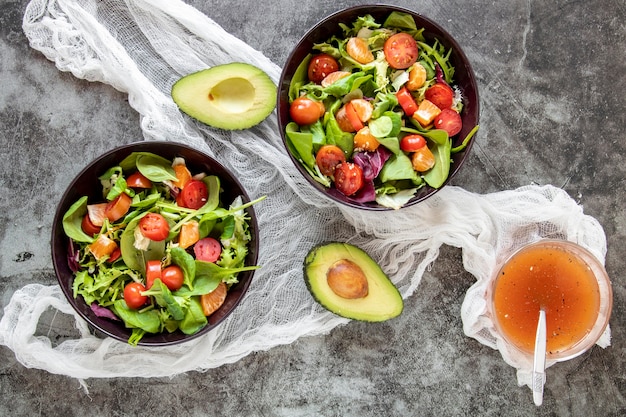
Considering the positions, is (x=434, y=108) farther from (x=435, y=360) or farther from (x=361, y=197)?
(x=435, y=360)

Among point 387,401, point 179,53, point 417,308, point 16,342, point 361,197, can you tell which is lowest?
point 387,401

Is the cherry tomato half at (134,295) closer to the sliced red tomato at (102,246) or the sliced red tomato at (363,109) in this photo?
the sliced red tomato at (102,246)

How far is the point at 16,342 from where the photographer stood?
2051mm

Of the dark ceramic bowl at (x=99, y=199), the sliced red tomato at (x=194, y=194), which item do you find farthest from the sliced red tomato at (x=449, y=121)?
the sliced red tomato at (x=194, y=194)

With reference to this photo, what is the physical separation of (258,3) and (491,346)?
132cm

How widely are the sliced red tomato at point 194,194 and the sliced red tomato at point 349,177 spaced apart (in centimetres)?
39

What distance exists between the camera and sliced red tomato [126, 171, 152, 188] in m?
1.93

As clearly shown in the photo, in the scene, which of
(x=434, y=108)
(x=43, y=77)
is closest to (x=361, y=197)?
(x=434, y=108)

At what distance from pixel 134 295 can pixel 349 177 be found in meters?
0.68

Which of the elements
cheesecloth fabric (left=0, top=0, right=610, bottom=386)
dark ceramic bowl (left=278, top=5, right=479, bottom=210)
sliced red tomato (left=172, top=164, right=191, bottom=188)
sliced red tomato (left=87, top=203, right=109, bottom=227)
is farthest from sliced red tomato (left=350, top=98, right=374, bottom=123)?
sliced red tomato (left=87, top=203, right=109, bottom=227)

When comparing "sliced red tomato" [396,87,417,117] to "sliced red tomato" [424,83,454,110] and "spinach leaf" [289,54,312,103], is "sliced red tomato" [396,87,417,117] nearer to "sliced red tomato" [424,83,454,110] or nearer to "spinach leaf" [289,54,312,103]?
"sliced red tomato" [424,83,454,110]

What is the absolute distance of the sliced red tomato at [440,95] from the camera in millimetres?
1963

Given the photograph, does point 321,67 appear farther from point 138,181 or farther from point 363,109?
point 138,181

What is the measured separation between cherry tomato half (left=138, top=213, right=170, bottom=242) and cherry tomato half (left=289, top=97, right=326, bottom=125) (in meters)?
0.48
